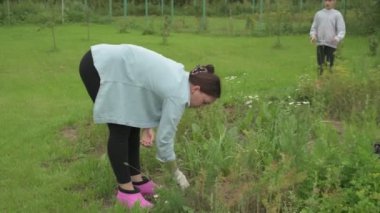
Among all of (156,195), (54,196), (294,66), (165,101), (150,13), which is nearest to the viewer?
(165,101)

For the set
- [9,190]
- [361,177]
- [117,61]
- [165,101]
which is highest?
[117,61]

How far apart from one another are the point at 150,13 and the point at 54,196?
21.2 meters

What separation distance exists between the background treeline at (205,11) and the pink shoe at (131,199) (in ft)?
41.5

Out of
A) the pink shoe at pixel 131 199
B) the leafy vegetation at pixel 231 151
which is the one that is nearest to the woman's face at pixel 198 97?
the leafy vegetation at pixel 231 151

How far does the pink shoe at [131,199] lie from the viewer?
138 inches

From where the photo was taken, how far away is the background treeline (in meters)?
16.9

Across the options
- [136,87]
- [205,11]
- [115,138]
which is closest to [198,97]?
[136,87]

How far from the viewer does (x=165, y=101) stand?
3.21m

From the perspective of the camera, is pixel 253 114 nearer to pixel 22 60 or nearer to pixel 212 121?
pixel 212 121

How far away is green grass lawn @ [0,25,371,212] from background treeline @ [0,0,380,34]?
1077 mm

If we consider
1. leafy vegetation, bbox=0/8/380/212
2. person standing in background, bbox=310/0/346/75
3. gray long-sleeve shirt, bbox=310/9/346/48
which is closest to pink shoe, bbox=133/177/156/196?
leafy vegetation, bbox=0/8/380/212

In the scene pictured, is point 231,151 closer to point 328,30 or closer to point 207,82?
point 207,82

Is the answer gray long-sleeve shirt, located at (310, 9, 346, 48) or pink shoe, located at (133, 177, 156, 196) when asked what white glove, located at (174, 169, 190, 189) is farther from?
gray long-sleeve shirt, located at (310, 9, 346, 48)

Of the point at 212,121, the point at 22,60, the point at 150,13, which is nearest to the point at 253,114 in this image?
the point at 212,121
